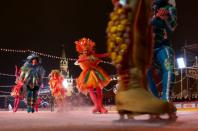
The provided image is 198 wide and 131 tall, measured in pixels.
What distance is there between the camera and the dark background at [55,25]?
10586 mm

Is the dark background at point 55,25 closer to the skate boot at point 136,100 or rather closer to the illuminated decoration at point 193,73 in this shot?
the illuminated decoration at point 193,73

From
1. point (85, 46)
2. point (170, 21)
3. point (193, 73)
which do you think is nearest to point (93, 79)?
point (85, 46)

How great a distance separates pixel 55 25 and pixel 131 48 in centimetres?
982

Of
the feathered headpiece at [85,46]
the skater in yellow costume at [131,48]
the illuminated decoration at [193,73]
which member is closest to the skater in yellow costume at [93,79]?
the feathered headpiece at [85,46]

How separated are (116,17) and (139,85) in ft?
1.57

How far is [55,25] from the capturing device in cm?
1209

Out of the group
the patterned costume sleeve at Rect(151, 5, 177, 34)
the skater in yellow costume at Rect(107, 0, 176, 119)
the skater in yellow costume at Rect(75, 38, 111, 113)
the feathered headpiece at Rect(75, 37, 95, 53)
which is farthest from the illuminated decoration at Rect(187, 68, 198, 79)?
the skater in yellow costume at Rect(107, 0, 176, 119)

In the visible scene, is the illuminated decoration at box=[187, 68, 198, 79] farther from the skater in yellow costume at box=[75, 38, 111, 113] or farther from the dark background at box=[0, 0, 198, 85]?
the skater in yellow costume at box=[75, 38, 111, 113]

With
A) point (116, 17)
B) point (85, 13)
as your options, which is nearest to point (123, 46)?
point (116, 17)

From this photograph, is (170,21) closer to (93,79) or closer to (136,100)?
(136,100)

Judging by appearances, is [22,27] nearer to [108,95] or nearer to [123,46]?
[108,95]

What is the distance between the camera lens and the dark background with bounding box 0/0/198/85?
10.6 m

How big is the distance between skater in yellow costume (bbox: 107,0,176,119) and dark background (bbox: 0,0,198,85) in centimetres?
713

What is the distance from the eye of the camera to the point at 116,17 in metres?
2.52
